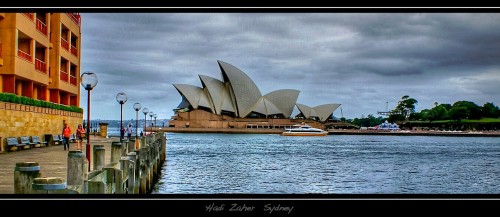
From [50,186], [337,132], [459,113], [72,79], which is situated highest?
[459,113]

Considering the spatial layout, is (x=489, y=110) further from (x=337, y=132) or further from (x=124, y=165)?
(x=124, y=165)

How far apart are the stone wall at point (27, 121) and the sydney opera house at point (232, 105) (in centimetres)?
6466

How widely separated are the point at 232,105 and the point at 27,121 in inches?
3244

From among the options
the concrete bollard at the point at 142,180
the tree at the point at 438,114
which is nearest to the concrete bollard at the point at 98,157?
the concrete bollard at the point at 142,180

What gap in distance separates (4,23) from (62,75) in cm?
1135

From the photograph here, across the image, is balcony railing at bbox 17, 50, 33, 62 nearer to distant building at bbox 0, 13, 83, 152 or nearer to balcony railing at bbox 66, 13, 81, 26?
distant building at bbox 0, 13, 83, 152

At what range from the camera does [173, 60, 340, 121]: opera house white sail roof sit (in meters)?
95.3

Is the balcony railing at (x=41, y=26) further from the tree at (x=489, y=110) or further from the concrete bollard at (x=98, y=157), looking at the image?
the tree at (x=489, y=110)

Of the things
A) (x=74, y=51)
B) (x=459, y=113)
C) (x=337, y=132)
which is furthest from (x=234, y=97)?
(x=74, y=51)

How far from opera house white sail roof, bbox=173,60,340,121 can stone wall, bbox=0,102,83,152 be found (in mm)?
64249

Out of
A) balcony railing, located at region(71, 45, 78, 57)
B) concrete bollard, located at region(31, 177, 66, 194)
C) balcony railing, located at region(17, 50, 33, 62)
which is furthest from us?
balcony railing, located at region(71, 45, 78, 57)

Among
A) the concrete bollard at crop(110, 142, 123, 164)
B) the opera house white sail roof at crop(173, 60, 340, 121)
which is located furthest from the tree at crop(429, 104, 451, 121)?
the concrete bollard at crop(110, 142, 123, 164)

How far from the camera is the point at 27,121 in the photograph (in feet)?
70.0
